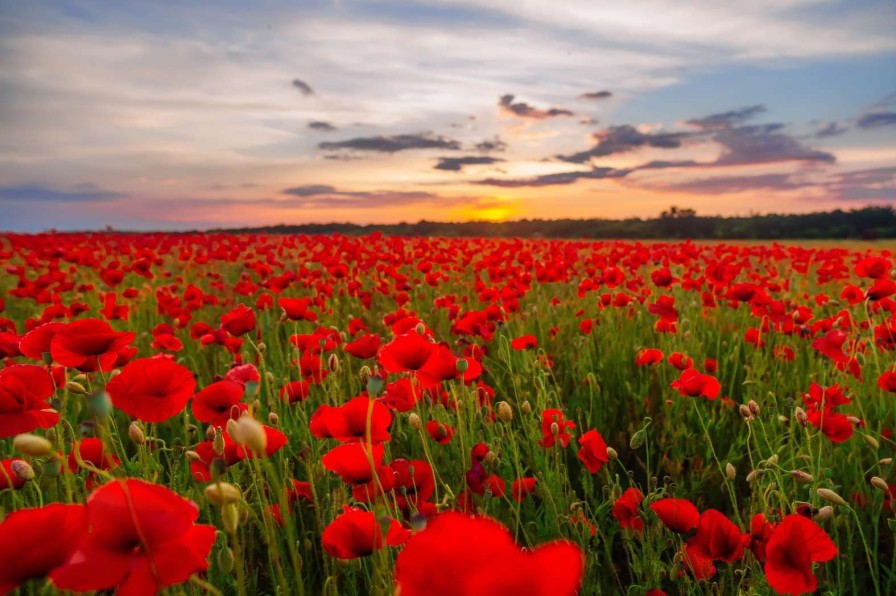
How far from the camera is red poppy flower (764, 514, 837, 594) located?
1.33 meters

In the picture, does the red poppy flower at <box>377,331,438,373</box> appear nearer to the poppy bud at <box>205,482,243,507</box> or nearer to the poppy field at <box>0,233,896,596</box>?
the poppy field at <box>0,233,896,596</box>

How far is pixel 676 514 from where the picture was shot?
1669 millimetres

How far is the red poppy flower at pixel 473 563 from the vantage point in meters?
0.60

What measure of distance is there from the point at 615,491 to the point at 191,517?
1480 millimetres

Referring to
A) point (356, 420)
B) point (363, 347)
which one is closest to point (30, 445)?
point (356, 420)

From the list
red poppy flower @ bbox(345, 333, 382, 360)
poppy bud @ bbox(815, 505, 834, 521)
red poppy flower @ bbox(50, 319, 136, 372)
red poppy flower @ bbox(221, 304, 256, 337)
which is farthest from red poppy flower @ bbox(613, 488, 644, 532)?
red poppy flower @ bbox(221, 304, 256, 337)

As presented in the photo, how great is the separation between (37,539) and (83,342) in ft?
2.80

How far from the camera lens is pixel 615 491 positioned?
2025mm

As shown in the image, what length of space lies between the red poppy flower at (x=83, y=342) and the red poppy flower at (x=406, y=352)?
0.65 m

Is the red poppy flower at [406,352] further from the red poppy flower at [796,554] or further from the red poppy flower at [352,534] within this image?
the red poppy flower at [796,554]

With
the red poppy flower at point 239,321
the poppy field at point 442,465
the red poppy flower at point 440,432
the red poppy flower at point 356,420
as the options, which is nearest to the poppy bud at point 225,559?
the poppy field at point 442,465

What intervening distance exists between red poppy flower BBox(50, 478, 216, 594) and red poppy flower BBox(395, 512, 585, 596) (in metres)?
0.43

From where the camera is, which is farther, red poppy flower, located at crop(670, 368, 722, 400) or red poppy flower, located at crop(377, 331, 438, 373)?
red poppy flower, located at crop(670, 368, 722, 400)

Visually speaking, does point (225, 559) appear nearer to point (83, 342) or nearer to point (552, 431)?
point (83, 342)
